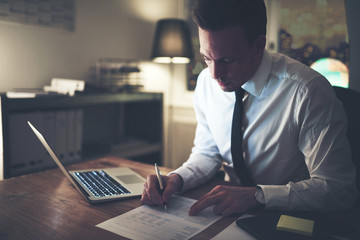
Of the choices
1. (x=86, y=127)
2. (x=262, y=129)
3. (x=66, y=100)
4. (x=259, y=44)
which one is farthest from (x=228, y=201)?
(x=86, y=127)

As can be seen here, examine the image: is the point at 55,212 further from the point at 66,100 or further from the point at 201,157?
the point at 66,100

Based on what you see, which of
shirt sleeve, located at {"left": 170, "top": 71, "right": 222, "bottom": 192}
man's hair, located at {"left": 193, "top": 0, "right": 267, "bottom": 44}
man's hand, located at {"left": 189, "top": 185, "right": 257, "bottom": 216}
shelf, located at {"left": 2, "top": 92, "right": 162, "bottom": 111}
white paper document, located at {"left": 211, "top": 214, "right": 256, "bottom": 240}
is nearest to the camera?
white paper document, located at {"left": 211, "top": 214, "right": 256, "bottom": 240}

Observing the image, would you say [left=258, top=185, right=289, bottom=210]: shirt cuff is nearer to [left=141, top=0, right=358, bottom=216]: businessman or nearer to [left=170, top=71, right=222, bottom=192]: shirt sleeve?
[left=141, top=0, right=358, bottom=216]: businessman

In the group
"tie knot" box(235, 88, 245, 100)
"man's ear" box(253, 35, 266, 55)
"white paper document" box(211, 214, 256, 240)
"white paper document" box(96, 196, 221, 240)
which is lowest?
"white paper document" box(96, 196, 221, 240)

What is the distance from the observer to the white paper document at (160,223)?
0.73 m

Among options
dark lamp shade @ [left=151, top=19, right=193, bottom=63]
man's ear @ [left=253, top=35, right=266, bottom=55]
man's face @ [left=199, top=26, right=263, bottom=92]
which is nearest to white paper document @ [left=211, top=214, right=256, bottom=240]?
man's face @ [left=199, top=26, right=263, bottom=92]

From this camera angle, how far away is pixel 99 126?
2639 millimetres

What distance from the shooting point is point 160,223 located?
79 cm

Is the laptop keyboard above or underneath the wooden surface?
above

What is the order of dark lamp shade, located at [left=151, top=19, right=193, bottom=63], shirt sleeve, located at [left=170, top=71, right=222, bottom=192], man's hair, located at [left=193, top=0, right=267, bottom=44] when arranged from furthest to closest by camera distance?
1. dark lamp shade, located at [left=151, top=19, right=193, bottom=63]
2. shirt sleeve, located at [left=170, top=71, right=222, bottom=192]
3. man's hair, located at [left=193, top=0, right=267, bottom=44]

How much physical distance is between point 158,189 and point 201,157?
35 centimetres

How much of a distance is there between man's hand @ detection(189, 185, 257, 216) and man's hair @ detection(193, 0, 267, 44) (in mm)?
483

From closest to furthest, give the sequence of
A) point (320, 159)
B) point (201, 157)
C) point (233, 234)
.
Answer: point (233, 234)
point (320, 159)
point (201, 157)

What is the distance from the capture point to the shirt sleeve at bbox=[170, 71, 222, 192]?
1080 millimetres
